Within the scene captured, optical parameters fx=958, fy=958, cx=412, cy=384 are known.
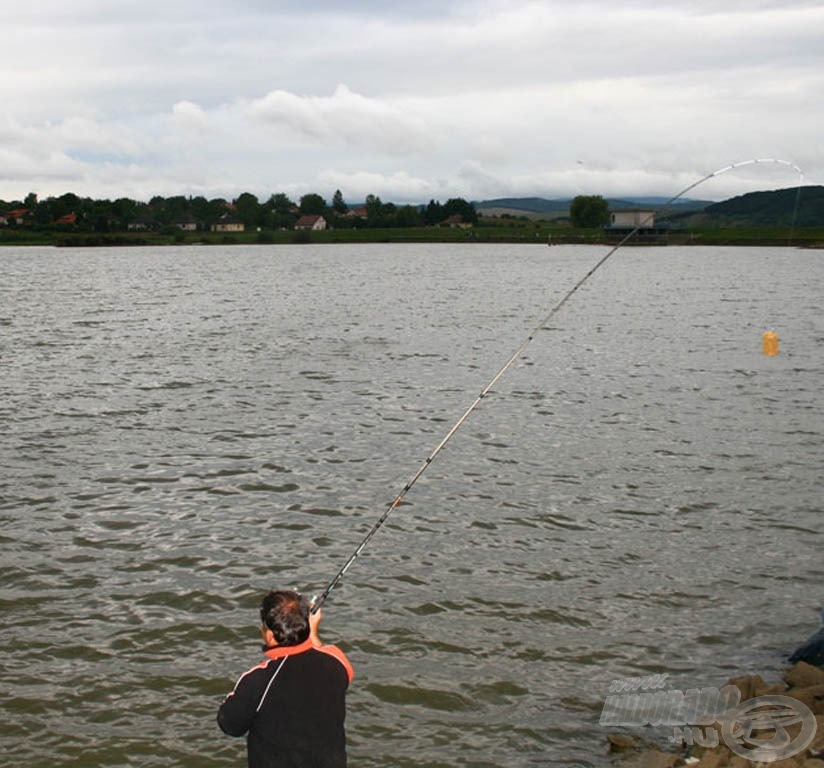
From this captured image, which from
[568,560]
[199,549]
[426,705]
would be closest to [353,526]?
[199,549]

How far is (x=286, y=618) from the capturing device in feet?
14.7

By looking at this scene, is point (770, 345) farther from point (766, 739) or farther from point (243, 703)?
point (243, 703)

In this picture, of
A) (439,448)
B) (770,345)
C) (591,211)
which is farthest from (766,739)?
(591,211)

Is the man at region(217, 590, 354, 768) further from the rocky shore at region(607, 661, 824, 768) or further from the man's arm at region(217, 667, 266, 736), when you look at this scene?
the rocky shore at region(607, 661, 824, 768)

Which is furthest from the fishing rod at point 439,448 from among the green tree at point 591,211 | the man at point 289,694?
the green tree at point 591,211

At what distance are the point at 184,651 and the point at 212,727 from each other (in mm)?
1430

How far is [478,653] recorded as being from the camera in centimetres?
895

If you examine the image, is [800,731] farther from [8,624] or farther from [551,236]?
[551,236]

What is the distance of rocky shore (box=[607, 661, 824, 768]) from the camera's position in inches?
246

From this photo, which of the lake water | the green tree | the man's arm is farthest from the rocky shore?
the green tree

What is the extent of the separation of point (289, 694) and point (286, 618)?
0.38 metres

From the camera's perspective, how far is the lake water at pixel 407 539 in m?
8.02

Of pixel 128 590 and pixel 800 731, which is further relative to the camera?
pixel 128 590

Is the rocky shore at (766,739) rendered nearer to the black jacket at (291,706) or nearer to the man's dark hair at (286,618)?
the black jacket at (291,706)
